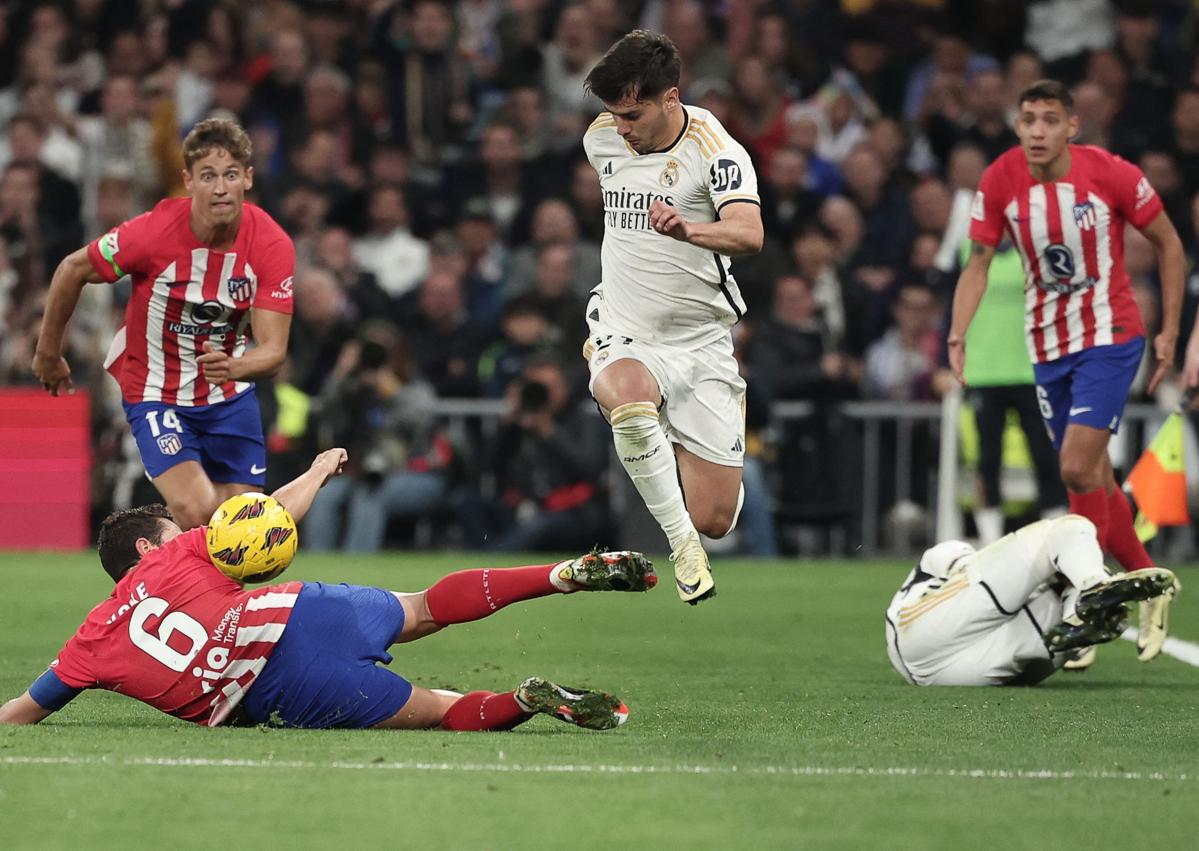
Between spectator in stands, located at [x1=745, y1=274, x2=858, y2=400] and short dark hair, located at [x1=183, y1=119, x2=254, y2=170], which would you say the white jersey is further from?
spectator in stands, located at [x1=745, y1=274, x2=858, y2=400]

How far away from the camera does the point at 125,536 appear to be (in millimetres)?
6699

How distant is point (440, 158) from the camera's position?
1720 cm

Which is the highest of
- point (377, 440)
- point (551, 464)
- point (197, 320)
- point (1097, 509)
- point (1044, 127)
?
point (1044, 127)

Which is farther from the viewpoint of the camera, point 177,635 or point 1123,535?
point 1123,535

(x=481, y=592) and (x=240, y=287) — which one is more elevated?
(x=240, y=287)

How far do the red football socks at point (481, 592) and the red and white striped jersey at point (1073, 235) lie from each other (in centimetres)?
377

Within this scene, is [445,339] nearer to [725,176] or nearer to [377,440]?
[377,440]

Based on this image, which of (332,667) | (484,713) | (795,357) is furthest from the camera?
(795,357)

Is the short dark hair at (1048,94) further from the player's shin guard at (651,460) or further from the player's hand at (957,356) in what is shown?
the player's shin guard at (651,460)

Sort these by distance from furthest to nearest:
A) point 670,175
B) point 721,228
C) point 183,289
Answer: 1. point 183,289
2. point 670,175
3. point 721,228

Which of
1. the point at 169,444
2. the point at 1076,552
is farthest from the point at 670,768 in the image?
the point at 169,444

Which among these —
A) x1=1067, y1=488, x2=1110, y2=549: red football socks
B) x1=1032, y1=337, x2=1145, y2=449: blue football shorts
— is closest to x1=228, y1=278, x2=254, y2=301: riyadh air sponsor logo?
x1=1032, y1=337, x2=1145, y2=449: blue football shorts

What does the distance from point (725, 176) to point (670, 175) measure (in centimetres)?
34

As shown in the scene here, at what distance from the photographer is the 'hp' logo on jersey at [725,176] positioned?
7930 mm
